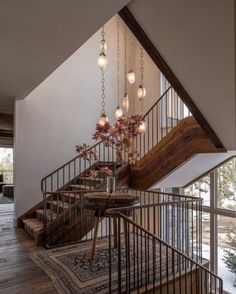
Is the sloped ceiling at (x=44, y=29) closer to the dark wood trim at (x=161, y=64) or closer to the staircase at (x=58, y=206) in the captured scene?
the dark wood trim at (x=161, y=64)

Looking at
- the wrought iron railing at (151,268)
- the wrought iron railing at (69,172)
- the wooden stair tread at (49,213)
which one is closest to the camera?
the wrought iron railing at (151,268)

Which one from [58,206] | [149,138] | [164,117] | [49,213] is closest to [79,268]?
[58,206]

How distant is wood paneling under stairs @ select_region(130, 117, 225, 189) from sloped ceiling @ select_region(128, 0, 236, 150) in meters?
0.57

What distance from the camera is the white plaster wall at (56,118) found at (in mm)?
5008

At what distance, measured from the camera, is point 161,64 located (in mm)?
2832

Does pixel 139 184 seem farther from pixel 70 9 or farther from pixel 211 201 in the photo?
pixel 70 9

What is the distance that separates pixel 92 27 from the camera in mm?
2436

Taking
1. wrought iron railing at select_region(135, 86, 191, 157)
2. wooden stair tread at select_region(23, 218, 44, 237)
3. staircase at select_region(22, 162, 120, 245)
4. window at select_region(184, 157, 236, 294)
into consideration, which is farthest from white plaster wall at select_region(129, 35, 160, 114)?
Answer: wooden stair tread at select_region(23, 218, 44, 237)

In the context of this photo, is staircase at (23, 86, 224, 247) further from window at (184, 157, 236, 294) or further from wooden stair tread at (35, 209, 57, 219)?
window at (184, 157, 236, 294)

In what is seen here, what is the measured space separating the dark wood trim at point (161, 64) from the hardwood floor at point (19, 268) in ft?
8.72

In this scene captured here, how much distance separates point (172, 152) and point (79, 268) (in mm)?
2220

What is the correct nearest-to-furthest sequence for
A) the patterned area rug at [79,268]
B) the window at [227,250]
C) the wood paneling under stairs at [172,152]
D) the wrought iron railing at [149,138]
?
the patterned area rug at [79,268]
the wood paneling under stairs at [172,152]
the window at [227,250]
the wrought iron railing at [149,138]

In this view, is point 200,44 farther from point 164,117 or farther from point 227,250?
point 227,250

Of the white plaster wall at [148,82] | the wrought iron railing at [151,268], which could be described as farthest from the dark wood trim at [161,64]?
the white plaster wall at [148,82]
